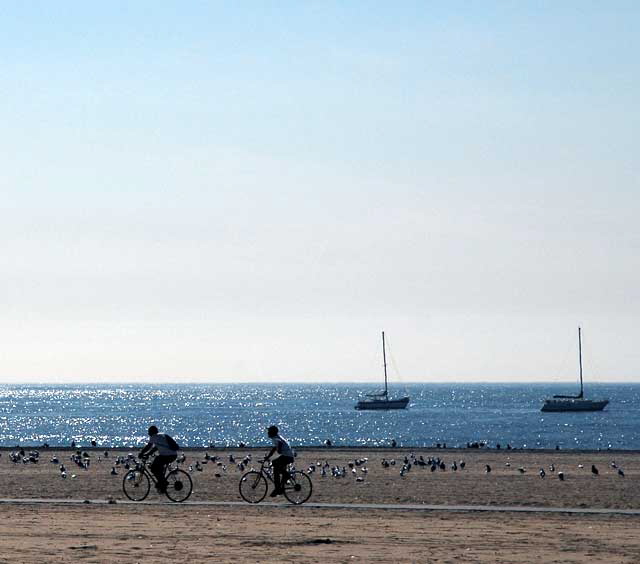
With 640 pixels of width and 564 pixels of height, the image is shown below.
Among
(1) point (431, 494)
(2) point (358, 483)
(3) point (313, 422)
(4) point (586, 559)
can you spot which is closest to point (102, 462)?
(2) point (358, 483)

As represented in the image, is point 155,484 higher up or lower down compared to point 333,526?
higher up

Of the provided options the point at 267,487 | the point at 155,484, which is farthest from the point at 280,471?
the point at 155,484

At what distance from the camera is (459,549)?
59.1 ft

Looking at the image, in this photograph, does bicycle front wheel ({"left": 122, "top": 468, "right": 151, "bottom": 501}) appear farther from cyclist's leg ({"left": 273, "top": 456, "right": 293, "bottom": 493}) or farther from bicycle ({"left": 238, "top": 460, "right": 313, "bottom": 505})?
cyclist's leg ({"left": 273, "top": 456, "right": 293, "bottom": 493})

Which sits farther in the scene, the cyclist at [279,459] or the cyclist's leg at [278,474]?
the cyclist's leg at [278,474]

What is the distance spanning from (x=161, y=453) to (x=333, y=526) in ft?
19.3

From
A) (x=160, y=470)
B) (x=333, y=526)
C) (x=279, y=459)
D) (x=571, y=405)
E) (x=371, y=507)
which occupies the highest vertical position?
(x=279, y=459)

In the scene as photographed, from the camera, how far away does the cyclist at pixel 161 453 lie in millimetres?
25516

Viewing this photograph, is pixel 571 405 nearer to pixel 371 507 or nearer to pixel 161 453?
pixel 371 507

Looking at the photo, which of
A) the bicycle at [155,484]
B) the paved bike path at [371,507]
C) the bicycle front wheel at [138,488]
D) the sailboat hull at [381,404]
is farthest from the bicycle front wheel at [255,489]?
the sailboat hull at [381,404]

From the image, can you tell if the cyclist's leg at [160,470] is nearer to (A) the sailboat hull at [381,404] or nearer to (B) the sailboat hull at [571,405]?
(B) the sailboat hull at [571,405]

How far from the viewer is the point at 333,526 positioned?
21203 mm

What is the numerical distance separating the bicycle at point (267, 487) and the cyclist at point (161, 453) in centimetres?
166

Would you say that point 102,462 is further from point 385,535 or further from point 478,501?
point 385,535
